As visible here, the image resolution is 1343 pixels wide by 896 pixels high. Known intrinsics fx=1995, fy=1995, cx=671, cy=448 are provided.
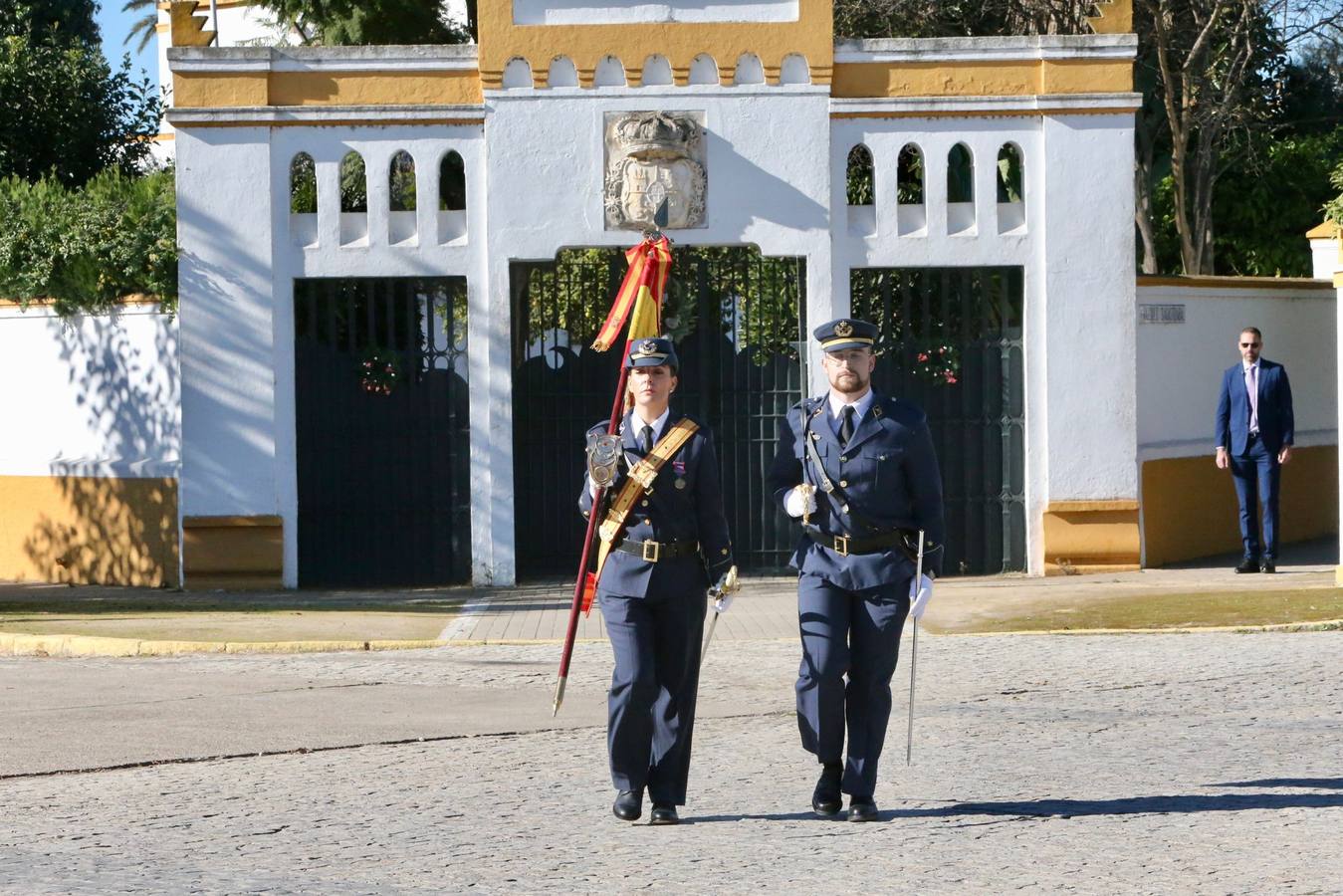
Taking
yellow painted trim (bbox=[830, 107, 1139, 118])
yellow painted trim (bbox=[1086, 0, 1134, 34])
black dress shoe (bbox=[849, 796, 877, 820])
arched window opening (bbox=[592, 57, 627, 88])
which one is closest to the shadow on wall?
arched window opening (bbox=[592, 57, 627, 88])

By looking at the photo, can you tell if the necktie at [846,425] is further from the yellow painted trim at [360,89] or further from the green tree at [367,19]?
the green tree at [367,19]

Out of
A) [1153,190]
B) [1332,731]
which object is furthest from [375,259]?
[1153,190]

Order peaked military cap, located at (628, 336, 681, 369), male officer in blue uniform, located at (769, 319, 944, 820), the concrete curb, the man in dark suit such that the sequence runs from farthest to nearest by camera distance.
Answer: the man in dark suit, the concrete curb, peaked military cap, located at (628, 336, 681, 369), male officer in blue uniform, located at (769, 319, 944, 820)

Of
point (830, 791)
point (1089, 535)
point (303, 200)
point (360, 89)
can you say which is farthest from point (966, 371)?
point (830, 791)

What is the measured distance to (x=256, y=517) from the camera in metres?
Answer: 16.4

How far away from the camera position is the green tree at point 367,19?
98.6 ft

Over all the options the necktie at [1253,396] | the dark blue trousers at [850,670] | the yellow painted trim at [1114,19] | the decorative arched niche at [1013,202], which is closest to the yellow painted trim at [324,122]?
the decorative arched niche at [1013,202]

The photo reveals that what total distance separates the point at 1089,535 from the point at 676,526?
9.60m

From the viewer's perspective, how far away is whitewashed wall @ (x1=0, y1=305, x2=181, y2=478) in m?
16.9

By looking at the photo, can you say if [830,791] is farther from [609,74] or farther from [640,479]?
[609,74]

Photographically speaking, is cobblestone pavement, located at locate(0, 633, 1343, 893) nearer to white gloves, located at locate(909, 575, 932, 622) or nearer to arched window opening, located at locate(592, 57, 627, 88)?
white gloves, located at locate(909, 575, 932, 622)

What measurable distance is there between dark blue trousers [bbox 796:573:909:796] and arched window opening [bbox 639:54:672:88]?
9341mm

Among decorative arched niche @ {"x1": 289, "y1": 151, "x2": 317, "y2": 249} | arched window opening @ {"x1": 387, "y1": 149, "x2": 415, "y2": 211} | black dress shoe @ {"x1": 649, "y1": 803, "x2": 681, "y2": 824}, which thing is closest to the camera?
black dress shoe @ {"x1": 649, "y1": 803, "x2": 681, "y2": 824}

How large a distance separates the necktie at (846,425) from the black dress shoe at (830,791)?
125 centimetres
